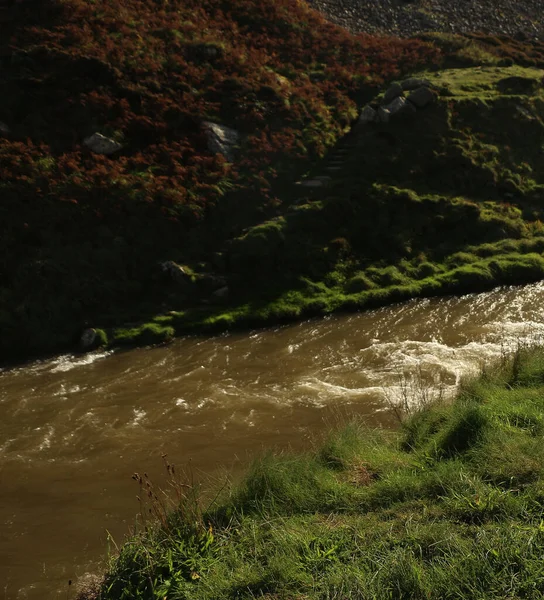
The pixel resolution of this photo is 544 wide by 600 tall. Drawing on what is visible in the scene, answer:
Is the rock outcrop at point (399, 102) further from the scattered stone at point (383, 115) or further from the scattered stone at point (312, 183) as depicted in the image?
the scattered stone at point (312, 183)

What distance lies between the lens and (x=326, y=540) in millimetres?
6613

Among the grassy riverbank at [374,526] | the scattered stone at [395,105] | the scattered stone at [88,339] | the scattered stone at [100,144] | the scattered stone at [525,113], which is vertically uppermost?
the scattered stone at [100,144]

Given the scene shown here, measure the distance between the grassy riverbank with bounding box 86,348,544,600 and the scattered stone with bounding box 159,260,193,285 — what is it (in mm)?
10735

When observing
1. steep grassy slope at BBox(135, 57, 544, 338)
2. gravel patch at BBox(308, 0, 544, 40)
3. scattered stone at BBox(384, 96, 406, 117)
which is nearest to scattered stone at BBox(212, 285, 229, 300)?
steep grassy slope at BBox(135, 57, 544, 338)

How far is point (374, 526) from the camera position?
22.1 feet

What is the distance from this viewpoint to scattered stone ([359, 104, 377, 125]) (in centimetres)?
2677

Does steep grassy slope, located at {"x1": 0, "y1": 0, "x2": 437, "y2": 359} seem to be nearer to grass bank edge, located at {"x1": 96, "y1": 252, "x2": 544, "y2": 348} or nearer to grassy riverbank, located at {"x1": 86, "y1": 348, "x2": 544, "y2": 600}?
grass bank edge, located at {"x1": 96, "y1": 252, "x2": 544, "y2": 348}

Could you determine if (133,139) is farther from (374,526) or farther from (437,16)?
(437,16)

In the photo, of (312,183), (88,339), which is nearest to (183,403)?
(88,339)

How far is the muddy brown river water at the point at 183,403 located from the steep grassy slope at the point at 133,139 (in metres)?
3.07

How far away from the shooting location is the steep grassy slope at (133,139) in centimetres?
1820

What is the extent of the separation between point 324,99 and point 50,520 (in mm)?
25186

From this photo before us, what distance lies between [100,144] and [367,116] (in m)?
13.1

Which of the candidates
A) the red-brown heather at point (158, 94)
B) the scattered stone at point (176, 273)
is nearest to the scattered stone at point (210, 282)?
the scattered stone at point (176, 273)
